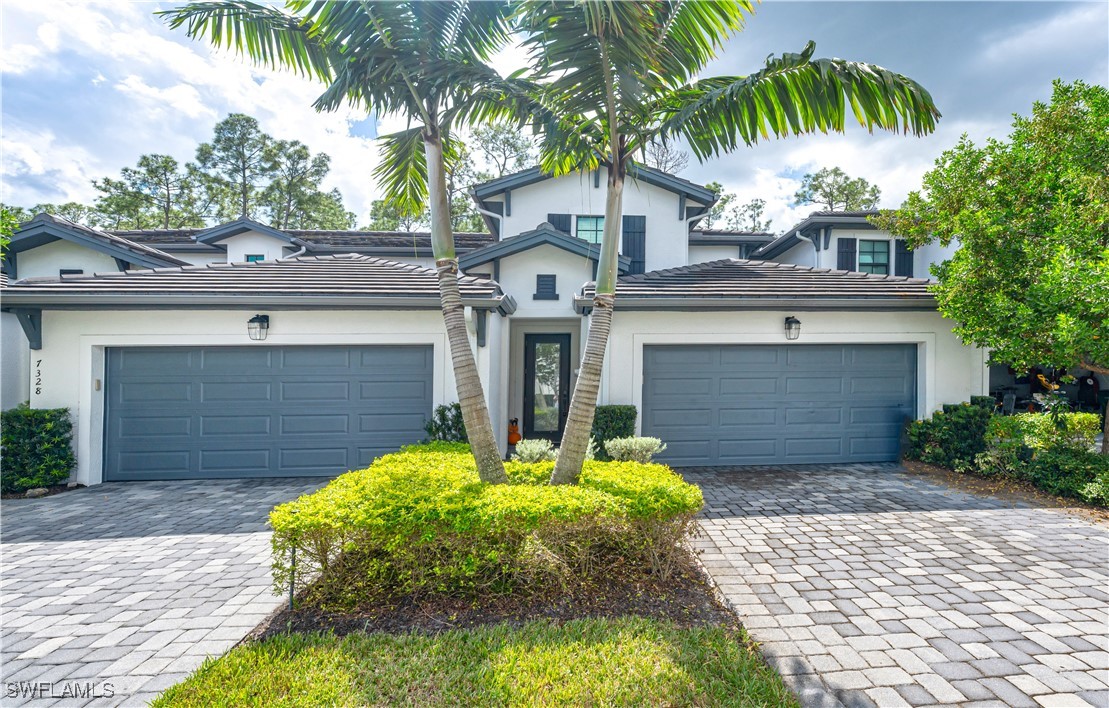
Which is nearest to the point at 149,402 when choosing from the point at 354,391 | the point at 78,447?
the point at 78,447

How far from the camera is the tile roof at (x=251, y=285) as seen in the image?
7035 millimetres

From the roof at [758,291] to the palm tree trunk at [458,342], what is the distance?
3.65m

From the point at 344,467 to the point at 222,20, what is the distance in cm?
620

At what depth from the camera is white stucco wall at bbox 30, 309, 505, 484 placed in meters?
7.28

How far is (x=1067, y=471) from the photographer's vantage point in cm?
652

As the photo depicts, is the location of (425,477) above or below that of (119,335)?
below

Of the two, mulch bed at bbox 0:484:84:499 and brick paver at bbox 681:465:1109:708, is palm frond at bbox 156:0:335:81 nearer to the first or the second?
brick paver at bbox 681:465:1109:708

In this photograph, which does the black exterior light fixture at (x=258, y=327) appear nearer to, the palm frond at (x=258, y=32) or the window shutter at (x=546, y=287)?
the palm frond at (x=258, y=32)

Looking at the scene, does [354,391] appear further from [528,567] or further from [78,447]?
[528,567]

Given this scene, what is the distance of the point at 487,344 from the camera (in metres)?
7.86

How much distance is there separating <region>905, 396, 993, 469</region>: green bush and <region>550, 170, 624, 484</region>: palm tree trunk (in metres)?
7.41

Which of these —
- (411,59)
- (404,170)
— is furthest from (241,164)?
(411,59)

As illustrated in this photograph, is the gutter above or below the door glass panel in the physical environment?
above

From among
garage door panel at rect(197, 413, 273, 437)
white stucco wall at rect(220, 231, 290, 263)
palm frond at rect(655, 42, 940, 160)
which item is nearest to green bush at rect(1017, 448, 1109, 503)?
palm frond at rect(655, 42, 940, 160)
